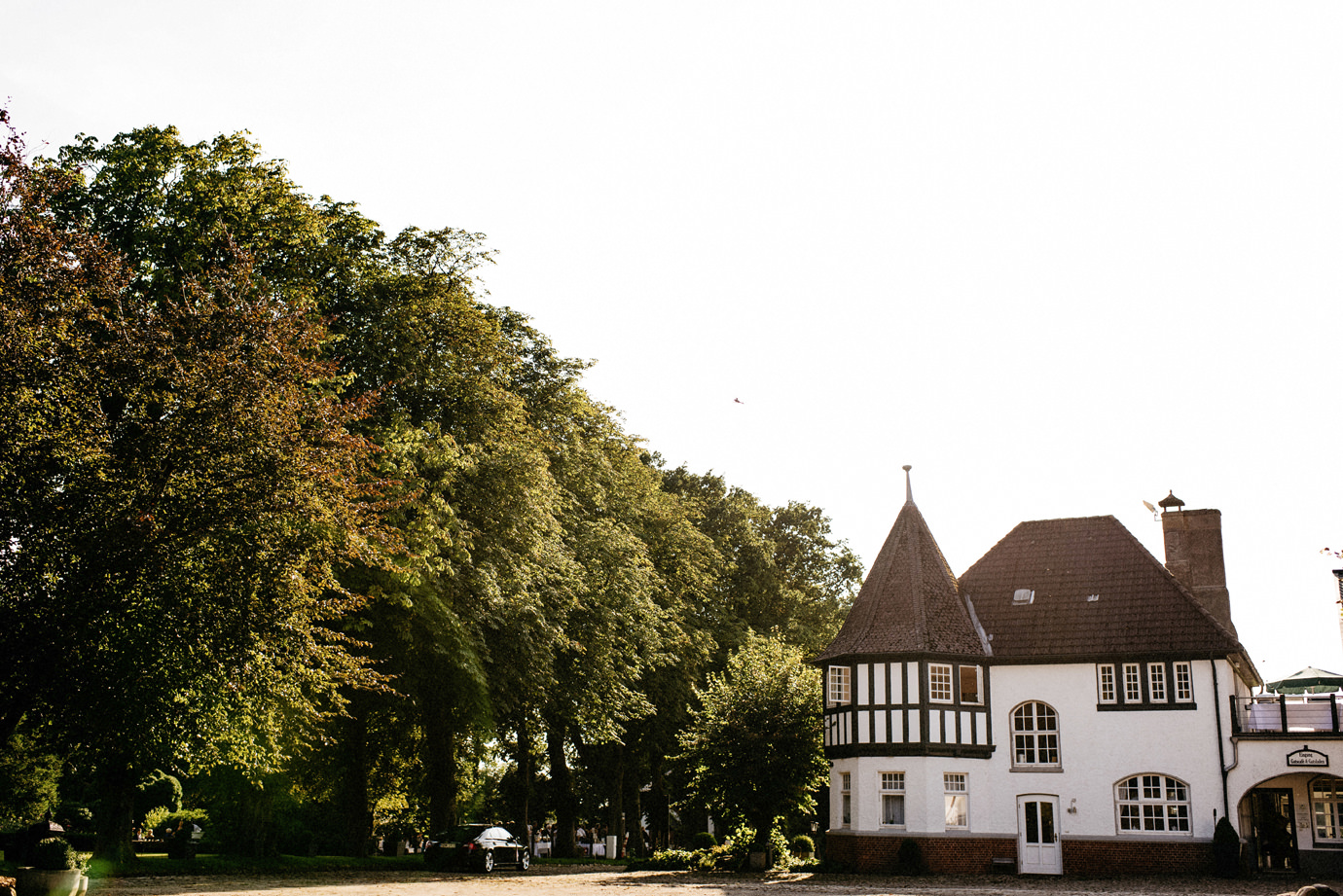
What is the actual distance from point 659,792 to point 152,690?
32646 millimetres

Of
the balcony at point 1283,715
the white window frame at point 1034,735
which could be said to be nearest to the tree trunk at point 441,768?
the white window frame at point 1034,735

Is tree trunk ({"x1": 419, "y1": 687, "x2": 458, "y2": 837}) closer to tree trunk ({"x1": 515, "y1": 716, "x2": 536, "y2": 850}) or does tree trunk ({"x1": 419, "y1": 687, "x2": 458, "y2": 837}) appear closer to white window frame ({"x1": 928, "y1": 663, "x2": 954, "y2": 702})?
tree trunk ({"x1": 515, "y1": 716, "x2": 536, "y2": 850})

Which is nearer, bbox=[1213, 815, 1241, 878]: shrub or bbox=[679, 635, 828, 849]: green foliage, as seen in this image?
bbox=[1213, 815, 1241, 878]: shrub

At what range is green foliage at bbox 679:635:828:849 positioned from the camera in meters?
30.8

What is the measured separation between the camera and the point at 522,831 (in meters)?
41.3

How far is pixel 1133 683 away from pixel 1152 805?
116 inches

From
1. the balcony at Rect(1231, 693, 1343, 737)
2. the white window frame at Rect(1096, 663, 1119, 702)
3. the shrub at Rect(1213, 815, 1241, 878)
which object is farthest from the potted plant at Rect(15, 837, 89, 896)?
the balcony at Rect(1231, 693, 1343, 737)

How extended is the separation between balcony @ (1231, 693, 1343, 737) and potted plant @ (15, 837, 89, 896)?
82.2ft

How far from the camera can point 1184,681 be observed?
28.8 m

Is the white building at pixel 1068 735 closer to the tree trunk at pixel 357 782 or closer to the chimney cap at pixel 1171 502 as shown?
the chimney cap at pixel 1171 502

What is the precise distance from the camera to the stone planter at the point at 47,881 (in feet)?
51.5

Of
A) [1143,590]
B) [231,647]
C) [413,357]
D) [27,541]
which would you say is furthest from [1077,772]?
[27,541]

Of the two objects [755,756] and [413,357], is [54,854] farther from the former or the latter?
[755,756]

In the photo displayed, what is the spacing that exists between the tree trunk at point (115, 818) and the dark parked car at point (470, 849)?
22.5 feet
